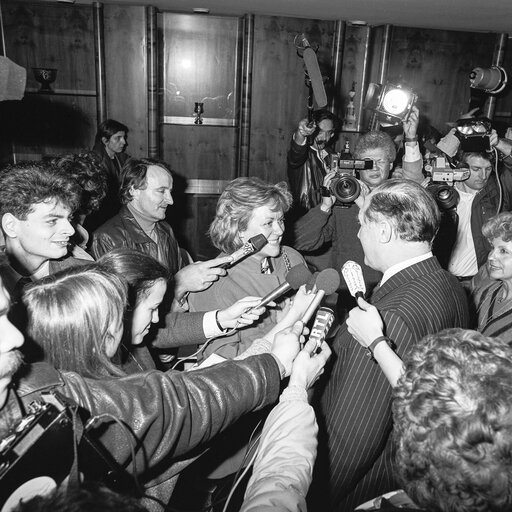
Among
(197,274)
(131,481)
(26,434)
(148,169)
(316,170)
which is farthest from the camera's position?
(316,170)

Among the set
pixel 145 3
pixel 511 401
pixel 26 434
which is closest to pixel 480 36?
pixel 145 3

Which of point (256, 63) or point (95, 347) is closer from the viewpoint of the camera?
point (95, 347)

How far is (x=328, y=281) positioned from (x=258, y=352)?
0.36 metres

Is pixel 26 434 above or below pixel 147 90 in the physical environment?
below

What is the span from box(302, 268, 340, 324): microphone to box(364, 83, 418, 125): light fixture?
6.81 ft

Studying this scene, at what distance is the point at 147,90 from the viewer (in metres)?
5.15

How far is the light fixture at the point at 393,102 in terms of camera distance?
320cm

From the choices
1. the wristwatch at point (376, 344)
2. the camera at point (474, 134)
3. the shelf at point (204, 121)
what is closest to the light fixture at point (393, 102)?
the camera at point (474, 134)

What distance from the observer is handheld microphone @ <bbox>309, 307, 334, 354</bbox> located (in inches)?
60.7

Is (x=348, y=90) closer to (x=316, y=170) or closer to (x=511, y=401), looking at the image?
(x=316, y=170)

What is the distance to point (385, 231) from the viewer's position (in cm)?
165

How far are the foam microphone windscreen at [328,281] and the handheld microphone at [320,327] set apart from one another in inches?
3.4

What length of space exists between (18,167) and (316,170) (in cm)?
297

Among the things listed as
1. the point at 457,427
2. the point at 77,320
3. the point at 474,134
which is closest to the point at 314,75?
the point at 474,134
